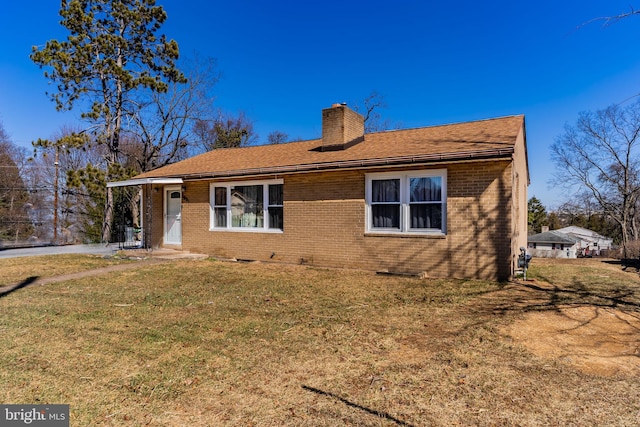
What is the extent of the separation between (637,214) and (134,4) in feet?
163

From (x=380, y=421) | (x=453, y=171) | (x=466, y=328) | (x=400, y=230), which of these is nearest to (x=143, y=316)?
(x=380, y=421)

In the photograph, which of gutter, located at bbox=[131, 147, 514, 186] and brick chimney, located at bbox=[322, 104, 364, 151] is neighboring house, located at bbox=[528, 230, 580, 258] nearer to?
brick chimney, located at bbox=[322, 104, 364, 151]

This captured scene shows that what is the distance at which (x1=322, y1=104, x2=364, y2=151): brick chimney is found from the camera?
41.8ft

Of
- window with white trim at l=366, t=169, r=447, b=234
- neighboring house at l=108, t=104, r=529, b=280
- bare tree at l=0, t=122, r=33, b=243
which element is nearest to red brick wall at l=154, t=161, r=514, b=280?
neighboring house at l=108, t=104, r=529, b=280

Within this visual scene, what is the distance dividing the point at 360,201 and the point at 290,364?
704 cm

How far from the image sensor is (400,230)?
33.4 feet

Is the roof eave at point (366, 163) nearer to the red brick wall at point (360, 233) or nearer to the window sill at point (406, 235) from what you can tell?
the red brick wall at point (360, 233)

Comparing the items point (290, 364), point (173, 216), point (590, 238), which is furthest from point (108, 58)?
point (590, 238)

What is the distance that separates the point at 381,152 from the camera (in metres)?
10.9

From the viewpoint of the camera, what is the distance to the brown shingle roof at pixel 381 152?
9414 mm

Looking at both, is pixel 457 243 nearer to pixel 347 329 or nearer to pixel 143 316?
pixel 347 329

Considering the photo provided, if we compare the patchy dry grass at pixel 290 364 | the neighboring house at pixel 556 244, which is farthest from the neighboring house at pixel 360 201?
the neighboring house at pixel 556 244

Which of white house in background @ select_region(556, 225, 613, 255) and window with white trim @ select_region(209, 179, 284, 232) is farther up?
window with white trim @ select_region(209, 179, 284, 232)

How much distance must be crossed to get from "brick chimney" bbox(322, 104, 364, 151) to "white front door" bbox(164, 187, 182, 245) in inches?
237
